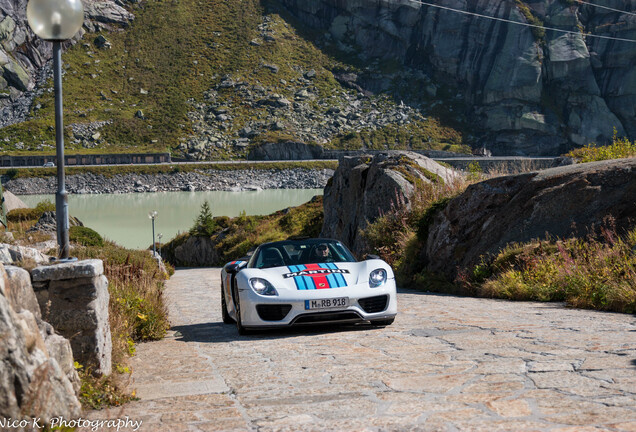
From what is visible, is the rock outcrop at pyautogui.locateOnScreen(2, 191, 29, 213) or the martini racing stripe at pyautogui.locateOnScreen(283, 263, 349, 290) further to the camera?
the rock outcrop at pyautogui.locateOnScreen(2, 191, 29, 213)

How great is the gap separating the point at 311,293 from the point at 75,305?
389 cm

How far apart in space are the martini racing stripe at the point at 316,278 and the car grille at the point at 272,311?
0.35 meters

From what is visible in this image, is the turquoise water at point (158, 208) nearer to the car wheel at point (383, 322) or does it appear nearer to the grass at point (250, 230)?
the grass at point (250, 230)

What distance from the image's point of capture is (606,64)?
16475 cm

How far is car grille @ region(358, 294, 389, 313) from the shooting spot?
29.5 feet

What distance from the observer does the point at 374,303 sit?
357 inches

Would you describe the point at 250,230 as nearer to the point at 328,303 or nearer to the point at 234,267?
the point at 234,267

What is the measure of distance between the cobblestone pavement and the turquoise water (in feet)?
178

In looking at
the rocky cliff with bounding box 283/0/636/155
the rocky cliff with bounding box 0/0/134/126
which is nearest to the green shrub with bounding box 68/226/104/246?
the rocky cliff with bounding box 0/0/134/126

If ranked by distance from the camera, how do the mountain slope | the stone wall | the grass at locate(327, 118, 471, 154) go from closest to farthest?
1. the stone wall
2. the mountain slope
3. the grass at locate(327, 118, 471, 154)

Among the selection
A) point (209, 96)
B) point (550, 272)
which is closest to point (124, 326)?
point (550, 272)

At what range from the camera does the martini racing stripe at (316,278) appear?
29.6 ft

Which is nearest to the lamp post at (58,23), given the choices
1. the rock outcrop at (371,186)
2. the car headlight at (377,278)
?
the car headlight at (377,278)

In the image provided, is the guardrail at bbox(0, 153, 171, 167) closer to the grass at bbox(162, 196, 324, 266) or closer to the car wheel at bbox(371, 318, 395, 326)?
the grass at bbox(162, 196, 324, 266)
